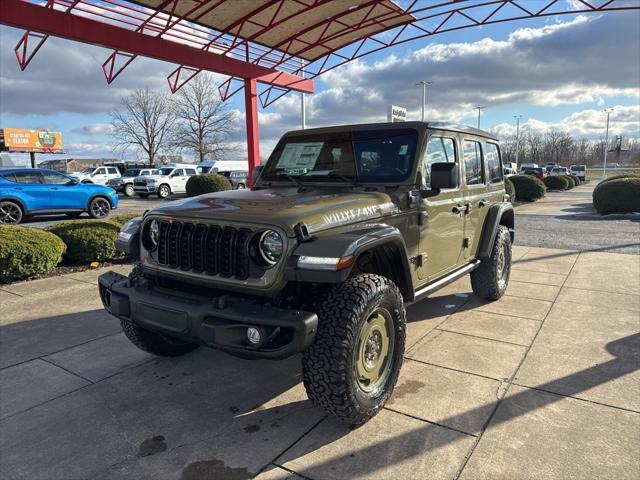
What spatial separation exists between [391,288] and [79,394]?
2427mm

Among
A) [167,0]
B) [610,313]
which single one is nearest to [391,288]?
[610,313]

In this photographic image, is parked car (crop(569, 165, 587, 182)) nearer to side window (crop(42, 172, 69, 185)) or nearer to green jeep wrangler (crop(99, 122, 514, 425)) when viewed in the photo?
side window (crop(42, 172, 69, 185))

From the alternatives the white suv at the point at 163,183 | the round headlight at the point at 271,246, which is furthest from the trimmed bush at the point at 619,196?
the white suv at the point at 163,183

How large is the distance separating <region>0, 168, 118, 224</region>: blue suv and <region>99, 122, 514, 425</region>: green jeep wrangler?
38.0 feet

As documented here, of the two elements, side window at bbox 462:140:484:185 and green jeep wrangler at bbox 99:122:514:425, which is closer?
green jeep wrangler at bbox 99:122:514:425

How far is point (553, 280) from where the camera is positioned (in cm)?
658

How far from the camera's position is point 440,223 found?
4035 millimetres

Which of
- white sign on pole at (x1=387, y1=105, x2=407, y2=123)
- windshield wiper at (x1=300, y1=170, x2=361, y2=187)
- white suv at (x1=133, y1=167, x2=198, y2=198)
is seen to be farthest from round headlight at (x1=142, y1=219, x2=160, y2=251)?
white suv at (x1=133, y1=167, x2=198, y2=198)

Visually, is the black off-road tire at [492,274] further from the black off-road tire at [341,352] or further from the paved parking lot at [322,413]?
the black off-road tire at [341,352]

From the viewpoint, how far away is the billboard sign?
2016 inches

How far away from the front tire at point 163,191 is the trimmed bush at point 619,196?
71.4 feet

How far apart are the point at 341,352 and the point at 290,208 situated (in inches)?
37.9

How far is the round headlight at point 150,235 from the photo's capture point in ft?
11.2

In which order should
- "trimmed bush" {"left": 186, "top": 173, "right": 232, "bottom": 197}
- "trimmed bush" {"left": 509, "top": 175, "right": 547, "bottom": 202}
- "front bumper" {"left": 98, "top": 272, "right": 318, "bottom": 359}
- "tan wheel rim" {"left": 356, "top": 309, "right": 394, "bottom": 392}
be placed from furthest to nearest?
"trimmed bush" {"left": 509, "top": 175, "right": 547, "bottom": 202}
"trimmed bush" {"left": 186, "top": 173, "right": 232, "bottom": 197}
"tan wheel rim" {"left": 356, "top": 309, "right": 394, "bottom": 392}
"front bumper" {"left": 98, "top": 272, "right": 318, "bottom": 359}
